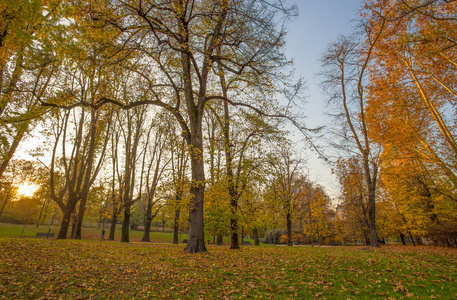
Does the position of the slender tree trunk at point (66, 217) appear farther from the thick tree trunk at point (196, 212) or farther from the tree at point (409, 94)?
the tree at point (409, 94)

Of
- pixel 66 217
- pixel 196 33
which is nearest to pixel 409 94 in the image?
pixel 196 33

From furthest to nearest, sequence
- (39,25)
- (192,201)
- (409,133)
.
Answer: (409,133), (192,201), (39,25)

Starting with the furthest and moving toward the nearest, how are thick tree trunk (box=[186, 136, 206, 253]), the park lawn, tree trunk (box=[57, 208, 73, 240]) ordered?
tree trunk (box=[57, 208, 73, 240])
thick tree trunk (box=[186, 136, 206, 253])
the park lawn

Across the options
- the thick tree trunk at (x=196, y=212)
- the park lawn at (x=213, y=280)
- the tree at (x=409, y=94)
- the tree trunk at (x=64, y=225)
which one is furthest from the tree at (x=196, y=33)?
the tree trunk at (x=64, y=225)

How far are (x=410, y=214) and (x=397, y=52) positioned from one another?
14502mm

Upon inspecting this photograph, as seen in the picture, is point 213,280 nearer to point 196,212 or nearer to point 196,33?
point 196,212

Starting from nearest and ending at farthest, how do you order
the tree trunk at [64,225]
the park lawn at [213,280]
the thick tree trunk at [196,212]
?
the park lawn at [213,280] < the thick tree trunk at [196,212] < the tree trunk at [64,225]

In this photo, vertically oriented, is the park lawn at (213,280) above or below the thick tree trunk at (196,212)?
below

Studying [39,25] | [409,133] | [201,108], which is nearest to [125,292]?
[39,25]

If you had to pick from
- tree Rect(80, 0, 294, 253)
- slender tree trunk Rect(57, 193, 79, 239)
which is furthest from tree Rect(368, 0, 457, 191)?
slender tree trunk Rect(57, 193, 79, 239)

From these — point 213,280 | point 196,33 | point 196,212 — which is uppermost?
point 196,33

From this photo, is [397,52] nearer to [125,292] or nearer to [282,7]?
[282,7]

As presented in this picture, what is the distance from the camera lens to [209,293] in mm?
4133

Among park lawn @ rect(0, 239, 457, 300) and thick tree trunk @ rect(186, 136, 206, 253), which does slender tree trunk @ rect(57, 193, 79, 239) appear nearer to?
park lawn @ rect(0, 239, 457, 300)
